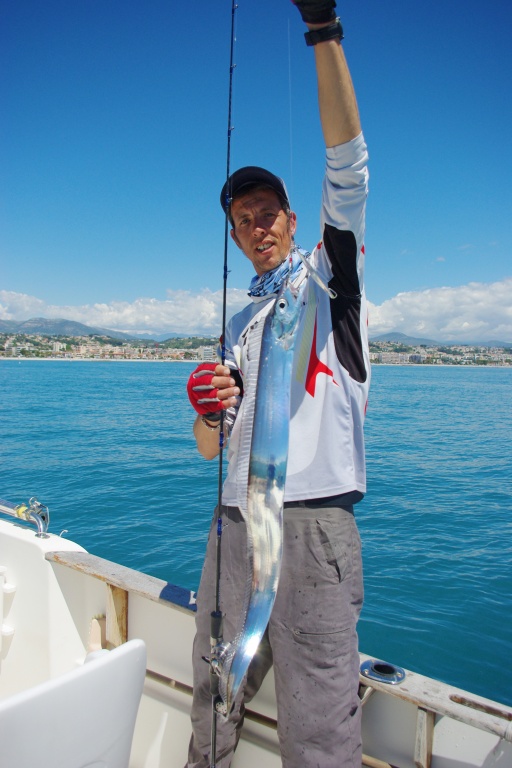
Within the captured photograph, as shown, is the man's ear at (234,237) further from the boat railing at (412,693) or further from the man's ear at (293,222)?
the boat railing at (412,693)

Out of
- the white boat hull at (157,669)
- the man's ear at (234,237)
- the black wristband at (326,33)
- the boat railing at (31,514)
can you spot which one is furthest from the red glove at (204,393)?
the boat railing at (31,514)

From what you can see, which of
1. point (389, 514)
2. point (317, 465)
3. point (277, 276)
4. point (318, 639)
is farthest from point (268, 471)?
point (389, 514)

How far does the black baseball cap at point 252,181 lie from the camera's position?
269 centimetres

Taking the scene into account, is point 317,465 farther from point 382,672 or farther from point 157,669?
point 157,669

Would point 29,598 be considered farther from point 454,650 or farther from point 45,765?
point 454,650

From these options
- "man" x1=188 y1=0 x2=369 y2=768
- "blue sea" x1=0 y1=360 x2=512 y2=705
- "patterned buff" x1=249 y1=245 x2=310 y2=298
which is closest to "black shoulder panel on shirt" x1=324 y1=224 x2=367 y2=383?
"man" x1=188 y1=0 x2=369 y2=768

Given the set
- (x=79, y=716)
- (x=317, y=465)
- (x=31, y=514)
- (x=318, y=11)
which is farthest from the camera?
A: (x=31, y=514)

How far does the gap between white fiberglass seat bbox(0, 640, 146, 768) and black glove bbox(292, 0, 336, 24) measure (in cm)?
266

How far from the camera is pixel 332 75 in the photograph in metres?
2.12

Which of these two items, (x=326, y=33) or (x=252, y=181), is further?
(x=252, y=181)

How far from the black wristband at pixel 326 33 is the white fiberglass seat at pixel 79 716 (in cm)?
259

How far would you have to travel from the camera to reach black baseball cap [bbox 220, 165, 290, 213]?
269 cm

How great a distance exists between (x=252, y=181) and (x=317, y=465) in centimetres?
151

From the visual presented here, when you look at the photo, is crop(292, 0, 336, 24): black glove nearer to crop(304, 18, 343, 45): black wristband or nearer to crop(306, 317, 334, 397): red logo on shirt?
crop(304, 18, 343, 45): black wristband
